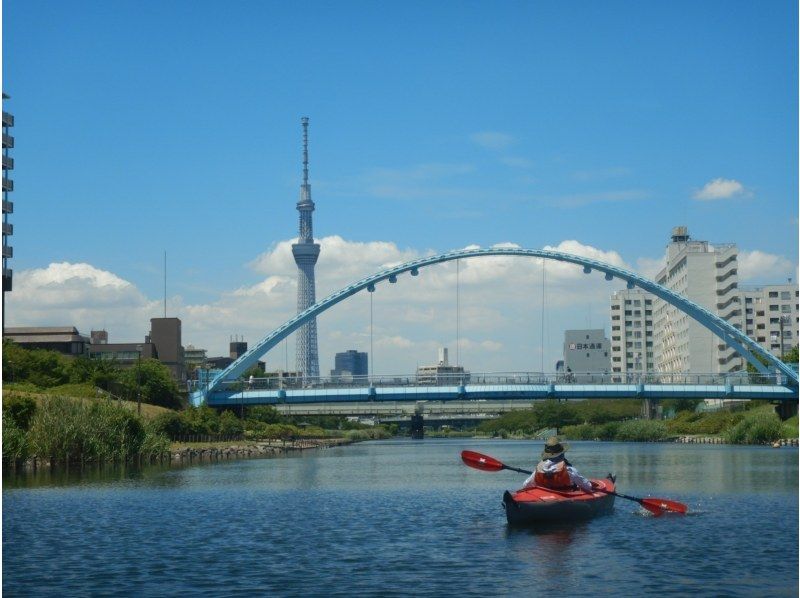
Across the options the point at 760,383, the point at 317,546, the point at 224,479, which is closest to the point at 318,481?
the point at 224,479

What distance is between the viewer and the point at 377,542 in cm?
3178

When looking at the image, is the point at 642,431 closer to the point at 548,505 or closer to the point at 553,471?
the point at 553,471

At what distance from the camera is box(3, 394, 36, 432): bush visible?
219 feet

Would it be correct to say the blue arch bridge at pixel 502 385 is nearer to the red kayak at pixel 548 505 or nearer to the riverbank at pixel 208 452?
the riverbank at pixel 208 452

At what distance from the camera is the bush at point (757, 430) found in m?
98.9

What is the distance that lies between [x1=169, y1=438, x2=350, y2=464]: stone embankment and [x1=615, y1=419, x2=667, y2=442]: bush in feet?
112

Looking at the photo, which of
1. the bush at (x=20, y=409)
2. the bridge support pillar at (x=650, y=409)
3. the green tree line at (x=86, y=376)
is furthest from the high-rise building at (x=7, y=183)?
the bridge support pillar at (x=650, y=409)

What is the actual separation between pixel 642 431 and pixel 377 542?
323 feet

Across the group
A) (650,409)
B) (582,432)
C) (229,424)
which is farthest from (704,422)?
(229,424)

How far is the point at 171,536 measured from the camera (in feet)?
110

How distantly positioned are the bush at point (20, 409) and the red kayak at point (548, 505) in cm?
3963

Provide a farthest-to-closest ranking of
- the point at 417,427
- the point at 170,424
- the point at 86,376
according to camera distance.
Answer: the point at 417,427 → the point at 86,376 → the point at 170,424

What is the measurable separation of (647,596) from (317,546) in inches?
431

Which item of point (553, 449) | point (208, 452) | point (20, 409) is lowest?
point (208, 452)
